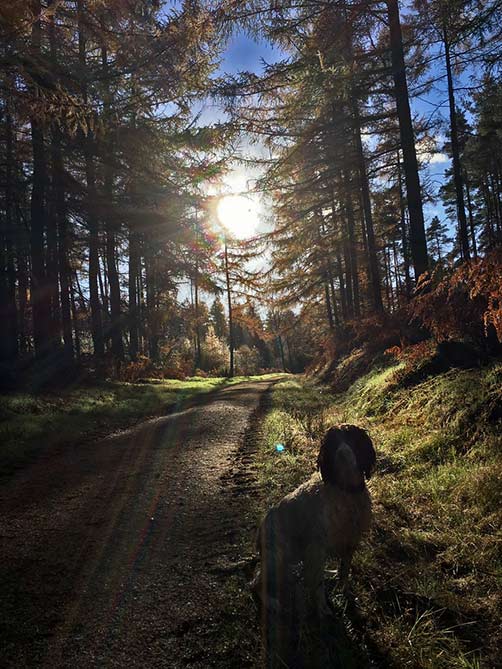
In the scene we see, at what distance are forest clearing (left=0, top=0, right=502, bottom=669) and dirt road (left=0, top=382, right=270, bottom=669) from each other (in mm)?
21

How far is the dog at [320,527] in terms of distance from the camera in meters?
2.41

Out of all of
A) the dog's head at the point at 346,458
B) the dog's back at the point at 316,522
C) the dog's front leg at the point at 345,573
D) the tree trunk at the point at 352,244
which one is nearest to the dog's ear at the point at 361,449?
the dog's head at the point at 346,458

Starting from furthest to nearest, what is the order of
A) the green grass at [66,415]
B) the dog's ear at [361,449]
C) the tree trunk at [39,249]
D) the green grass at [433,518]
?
1. the tree trunk at [39,249]
2. the green grass at [66,415]
3. the dog's ear at [361,449]
4. the green grass at [433,518]

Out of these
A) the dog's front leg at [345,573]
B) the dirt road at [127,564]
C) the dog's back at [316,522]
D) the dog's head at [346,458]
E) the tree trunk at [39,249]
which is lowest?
the dirt road at [127,564]

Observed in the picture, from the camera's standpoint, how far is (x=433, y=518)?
3.38 meters

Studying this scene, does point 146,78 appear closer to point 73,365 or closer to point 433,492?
point 73,365

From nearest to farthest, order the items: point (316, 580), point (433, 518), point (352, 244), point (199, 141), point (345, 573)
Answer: point (316, 580) < point (345, 573) < point (433, 518) < point (199, 141) < point (352, 244)

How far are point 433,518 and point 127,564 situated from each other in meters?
2.44

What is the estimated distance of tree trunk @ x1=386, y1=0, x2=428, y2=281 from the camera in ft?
31.6

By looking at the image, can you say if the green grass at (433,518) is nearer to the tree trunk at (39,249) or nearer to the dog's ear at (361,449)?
the dog's ear at (361,449)

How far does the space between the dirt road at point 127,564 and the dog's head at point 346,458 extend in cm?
93

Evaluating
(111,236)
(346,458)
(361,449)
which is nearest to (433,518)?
(361,449)

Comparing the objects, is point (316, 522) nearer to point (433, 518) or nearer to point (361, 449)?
point (361, 449)

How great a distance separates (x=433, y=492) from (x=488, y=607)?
4.99ft
